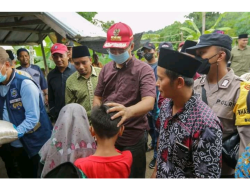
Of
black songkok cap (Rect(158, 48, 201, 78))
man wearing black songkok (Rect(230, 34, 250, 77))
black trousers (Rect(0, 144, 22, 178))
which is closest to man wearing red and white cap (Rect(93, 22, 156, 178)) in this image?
black songkok cap (Rect(158, 48, 201, 78))

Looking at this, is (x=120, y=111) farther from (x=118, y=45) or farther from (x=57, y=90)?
(x=57, y=90)

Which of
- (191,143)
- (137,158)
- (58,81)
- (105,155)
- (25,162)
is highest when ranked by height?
(58,81)

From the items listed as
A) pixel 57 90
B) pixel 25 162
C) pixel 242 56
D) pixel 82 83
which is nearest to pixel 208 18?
pixel 242 56

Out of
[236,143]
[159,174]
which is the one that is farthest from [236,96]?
[159,174]

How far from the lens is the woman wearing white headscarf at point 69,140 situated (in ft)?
5.27

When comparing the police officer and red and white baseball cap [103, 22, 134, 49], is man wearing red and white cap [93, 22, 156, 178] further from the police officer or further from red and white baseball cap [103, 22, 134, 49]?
the police officer

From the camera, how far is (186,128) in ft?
4.71

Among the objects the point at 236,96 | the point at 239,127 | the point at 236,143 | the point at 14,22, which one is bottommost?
the point at 236,143

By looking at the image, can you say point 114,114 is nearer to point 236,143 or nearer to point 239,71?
point 236,143

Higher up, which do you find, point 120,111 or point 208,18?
point 208,18

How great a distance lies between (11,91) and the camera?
2264 millimetres

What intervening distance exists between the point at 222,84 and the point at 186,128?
Answer: 73 centimetres

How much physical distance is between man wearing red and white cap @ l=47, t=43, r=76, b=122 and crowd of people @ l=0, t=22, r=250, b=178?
758 millimetres

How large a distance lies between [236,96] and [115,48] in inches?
45.7
